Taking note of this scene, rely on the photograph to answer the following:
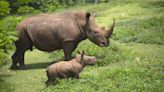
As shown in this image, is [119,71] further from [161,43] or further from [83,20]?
[161,43]

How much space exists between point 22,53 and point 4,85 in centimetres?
246

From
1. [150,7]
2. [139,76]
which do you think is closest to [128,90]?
[139,76]

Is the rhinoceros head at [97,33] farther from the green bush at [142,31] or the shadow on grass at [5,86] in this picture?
the green bush at [142,31]

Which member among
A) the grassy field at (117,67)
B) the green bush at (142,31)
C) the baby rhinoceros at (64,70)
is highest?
the baby rhinoceros at (64,70)

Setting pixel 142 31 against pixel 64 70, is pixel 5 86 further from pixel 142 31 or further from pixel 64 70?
pixel 142 31

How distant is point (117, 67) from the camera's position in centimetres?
1310

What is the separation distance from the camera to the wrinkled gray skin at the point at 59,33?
46.7ft

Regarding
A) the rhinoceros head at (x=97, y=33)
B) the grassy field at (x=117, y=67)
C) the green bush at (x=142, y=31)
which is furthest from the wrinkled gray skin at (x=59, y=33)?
the green bush at (x=142, y=31)

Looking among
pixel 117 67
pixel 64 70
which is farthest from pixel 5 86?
pixel 117 67

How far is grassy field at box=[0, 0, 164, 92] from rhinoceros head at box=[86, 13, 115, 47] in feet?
1.98

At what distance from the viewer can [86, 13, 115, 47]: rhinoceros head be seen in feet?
46.8

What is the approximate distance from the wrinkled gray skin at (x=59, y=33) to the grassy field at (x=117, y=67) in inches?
29.0

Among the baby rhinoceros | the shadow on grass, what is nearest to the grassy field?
the shadow on grass

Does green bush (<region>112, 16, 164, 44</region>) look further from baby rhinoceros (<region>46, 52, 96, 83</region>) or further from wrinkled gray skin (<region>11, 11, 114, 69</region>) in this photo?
baby rhinoceros (<region>46, 52, 96, 83</region>)
